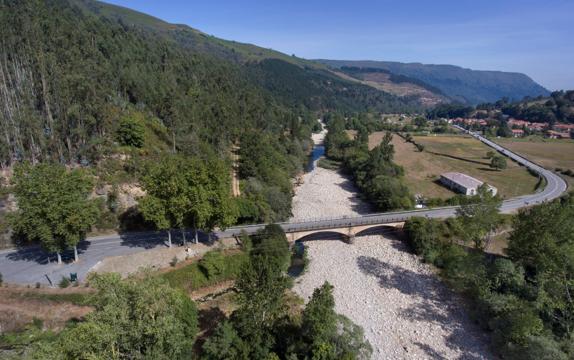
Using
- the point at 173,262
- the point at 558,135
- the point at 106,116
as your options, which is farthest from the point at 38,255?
the point at 558,135

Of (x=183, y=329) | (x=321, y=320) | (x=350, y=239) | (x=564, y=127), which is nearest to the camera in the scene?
(x=321, y=320)

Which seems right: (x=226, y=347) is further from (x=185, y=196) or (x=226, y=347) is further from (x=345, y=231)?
(x=345, y=231)

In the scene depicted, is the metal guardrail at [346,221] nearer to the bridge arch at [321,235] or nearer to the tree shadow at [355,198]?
the bridge arch at [321,235]

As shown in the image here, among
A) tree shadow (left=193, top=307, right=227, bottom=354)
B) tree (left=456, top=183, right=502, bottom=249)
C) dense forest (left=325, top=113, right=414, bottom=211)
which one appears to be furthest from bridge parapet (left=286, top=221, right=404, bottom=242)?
tree shadow (left=193, top=307, right=227, bottom=354)

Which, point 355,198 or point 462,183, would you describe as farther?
point 355,198

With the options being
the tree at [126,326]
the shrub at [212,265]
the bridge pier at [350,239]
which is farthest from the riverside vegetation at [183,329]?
the bridge pier at [350,239]

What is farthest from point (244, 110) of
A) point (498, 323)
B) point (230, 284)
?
point (498, 323)
